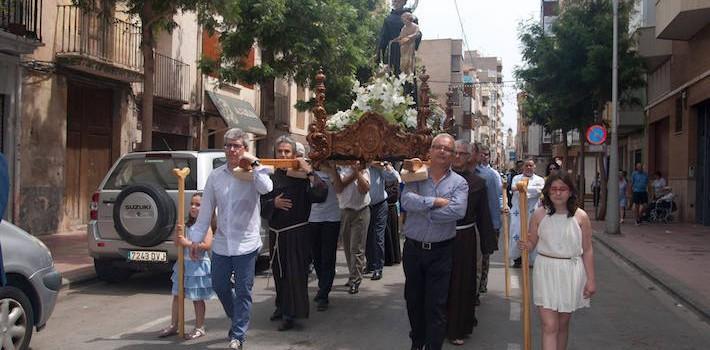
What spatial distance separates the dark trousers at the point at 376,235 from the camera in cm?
948

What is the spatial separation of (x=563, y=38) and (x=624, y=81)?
243 cm

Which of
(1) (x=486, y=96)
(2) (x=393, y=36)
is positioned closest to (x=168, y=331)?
(2) (x=393, y=36)

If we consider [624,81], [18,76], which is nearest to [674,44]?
[624,81]

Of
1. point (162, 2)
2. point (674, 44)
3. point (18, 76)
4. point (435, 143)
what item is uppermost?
point (674, 44)

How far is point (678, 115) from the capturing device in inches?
882

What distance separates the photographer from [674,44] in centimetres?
2262

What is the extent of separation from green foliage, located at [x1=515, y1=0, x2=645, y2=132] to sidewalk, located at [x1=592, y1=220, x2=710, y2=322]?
4640 millimetres

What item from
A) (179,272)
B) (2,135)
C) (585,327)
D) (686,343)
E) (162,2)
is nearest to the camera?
(179,272)

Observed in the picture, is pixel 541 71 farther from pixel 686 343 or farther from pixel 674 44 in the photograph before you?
pixel 686 343

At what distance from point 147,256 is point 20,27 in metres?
6.33

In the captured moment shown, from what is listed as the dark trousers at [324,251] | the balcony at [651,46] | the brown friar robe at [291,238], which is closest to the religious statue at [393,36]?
the dark trousers at [324,251]

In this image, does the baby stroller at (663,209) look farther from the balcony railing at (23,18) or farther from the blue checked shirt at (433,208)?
the blue checked shirt at (433,208)

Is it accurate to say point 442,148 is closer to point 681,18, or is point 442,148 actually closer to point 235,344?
point 235,344

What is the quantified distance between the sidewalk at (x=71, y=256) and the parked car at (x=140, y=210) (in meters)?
0.43
